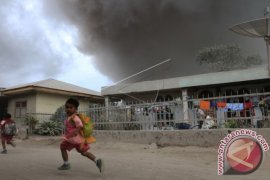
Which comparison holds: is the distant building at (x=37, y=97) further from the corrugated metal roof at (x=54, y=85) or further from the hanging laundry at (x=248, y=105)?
the hanging laundry at (x=248, y=105)

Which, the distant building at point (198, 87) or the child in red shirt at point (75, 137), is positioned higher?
the distant building at point (198, 87)

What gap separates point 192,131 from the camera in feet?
29.8

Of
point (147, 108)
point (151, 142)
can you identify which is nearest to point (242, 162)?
point (151, 142)

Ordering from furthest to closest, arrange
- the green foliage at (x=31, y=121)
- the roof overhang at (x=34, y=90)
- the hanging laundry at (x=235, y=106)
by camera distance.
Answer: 1. the roof overhang at (x=34, y=90)
2. the green foliage at (x=31, y=121)
3. the hanging laundry at (x=235, y=106)

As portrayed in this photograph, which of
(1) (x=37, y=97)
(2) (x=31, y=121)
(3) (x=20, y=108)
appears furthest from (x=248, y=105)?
(3) (x=20, y=108)

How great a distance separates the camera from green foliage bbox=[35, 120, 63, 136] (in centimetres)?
1509

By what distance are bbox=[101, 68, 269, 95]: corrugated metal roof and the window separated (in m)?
4.16

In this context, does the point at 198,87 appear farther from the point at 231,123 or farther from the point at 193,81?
the point at 231,123

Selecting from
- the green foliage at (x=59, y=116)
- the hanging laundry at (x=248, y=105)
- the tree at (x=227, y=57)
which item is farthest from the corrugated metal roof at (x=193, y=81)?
the tree at (x=227, y=57)

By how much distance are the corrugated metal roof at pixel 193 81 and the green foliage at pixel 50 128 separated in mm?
3850

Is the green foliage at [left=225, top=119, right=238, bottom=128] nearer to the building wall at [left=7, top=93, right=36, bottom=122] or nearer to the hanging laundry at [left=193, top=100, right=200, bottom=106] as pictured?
→ the hanging laundry at [left=193, top=100, right=200, bottom=106]

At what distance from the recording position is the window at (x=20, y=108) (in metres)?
18.0

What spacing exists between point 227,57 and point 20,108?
64.4 feet

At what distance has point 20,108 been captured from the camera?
18281 mm
